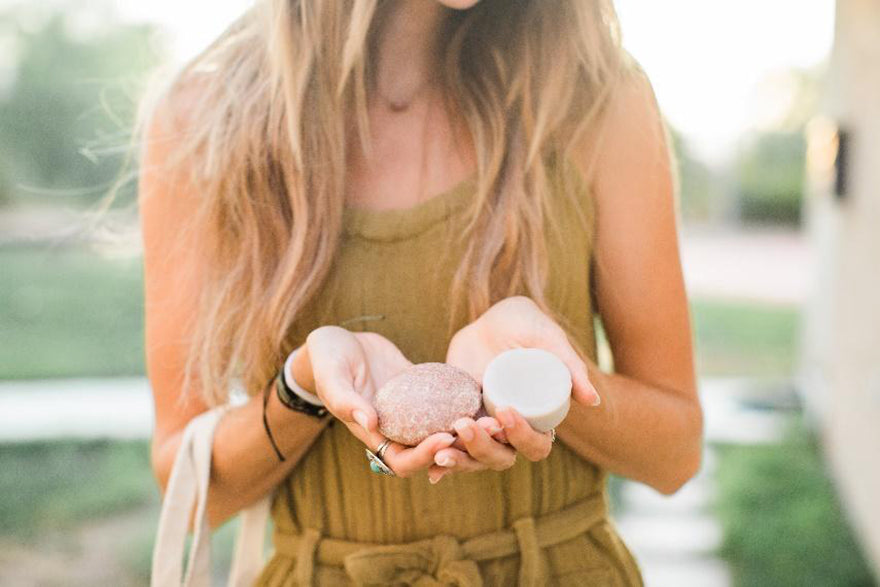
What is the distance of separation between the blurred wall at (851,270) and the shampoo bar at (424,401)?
2.80 meters

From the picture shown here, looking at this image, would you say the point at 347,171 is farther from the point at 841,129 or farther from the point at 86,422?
the point at 86,422

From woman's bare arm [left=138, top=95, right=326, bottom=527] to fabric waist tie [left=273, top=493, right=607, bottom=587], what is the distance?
128 mm

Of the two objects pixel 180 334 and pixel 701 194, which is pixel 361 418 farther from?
pixel 701 194

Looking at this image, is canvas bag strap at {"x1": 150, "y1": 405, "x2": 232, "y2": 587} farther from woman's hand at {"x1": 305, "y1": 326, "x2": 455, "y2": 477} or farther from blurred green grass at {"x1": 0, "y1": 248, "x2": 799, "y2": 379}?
blurred green grass at {"x1": 0, "y1": 248, "x2": 799, "y2": 379}

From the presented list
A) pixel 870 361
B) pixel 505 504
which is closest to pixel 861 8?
pixel 870 361

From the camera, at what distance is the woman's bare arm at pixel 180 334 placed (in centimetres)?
152

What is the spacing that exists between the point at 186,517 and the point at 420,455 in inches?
18.8

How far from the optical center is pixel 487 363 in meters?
1.44

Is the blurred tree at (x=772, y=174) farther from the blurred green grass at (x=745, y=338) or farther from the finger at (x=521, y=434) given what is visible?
the finger at (x=521, y=434)

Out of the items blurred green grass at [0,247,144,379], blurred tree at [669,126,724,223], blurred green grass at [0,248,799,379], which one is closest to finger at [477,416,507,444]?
blurred green grass at [0,248,799,379]

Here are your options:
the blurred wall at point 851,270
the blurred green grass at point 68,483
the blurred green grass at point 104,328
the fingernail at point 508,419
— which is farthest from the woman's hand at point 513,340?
the blurred green grass at point 104,328

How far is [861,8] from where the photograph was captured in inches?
180

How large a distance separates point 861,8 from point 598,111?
3558mm

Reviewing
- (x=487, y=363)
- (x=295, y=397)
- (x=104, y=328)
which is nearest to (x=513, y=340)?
(x=487, y=363)
